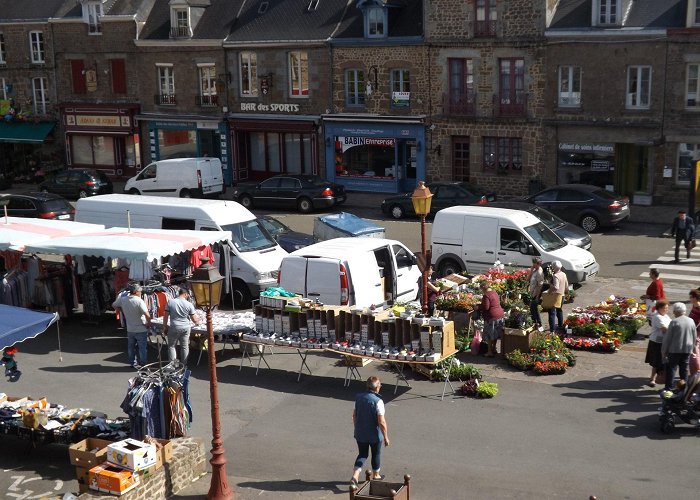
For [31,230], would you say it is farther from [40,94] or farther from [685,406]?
[40,94]

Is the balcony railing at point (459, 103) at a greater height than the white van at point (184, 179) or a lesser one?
greater

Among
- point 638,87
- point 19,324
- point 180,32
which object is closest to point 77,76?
point 180,32

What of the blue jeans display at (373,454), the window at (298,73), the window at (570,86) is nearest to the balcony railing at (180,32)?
the window at (298,73)

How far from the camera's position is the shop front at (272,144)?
1542 inches

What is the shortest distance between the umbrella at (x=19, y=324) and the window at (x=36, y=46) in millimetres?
34606

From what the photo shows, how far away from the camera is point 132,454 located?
11.5 m

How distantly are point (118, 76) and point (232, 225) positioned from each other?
24.8 meters

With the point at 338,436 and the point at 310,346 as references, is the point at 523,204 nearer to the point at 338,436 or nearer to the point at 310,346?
the point at 310,346

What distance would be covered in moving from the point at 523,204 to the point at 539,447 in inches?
516

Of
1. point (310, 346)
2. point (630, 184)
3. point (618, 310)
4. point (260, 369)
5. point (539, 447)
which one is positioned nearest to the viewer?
point (539, 447)

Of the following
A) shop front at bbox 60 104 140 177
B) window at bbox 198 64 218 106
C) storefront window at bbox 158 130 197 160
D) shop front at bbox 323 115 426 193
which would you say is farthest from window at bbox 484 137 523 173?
shop front at bbox 60 104 140 177

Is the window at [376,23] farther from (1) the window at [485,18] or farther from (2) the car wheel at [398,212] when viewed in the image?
(2) the car wheel at [398,212]

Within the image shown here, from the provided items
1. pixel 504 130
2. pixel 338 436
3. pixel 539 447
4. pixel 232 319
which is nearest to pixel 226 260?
pixel 232 319

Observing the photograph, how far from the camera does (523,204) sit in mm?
25516
